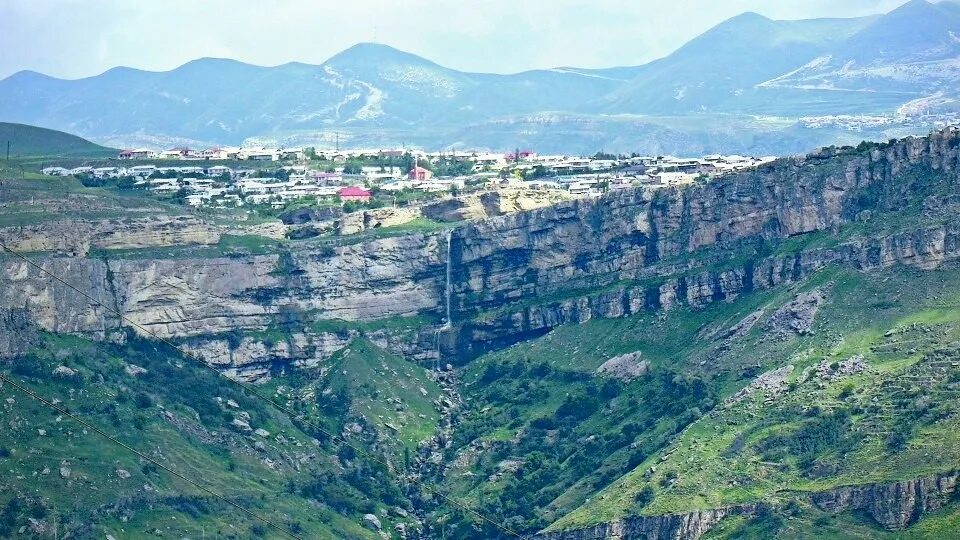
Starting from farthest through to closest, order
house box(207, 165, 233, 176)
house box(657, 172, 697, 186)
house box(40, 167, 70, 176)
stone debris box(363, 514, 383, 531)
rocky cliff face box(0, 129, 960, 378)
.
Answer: house box(207, 165, 233, 176), house box(40, 167, 70, 176), house box(657, 172, 697, 186), rocky cliff face box(0, 129, 960, 378), stone debris box(363, 514, 383, 531)

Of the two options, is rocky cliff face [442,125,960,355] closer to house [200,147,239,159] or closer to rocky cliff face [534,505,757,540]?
rocky cliff face [534,505,757,540]

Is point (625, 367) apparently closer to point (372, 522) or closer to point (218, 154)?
point (372, 522)

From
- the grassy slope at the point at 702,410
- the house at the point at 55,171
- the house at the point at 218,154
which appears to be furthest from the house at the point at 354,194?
the house at the point at 218,154

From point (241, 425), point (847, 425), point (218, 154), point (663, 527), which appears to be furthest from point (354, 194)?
point (847, 425)

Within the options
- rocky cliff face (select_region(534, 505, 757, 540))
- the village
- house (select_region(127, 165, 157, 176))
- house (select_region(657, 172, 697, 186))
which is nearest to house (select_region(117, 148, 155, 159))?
the village

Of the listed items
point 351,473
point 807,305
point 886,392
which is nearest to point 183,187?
point 351,473
